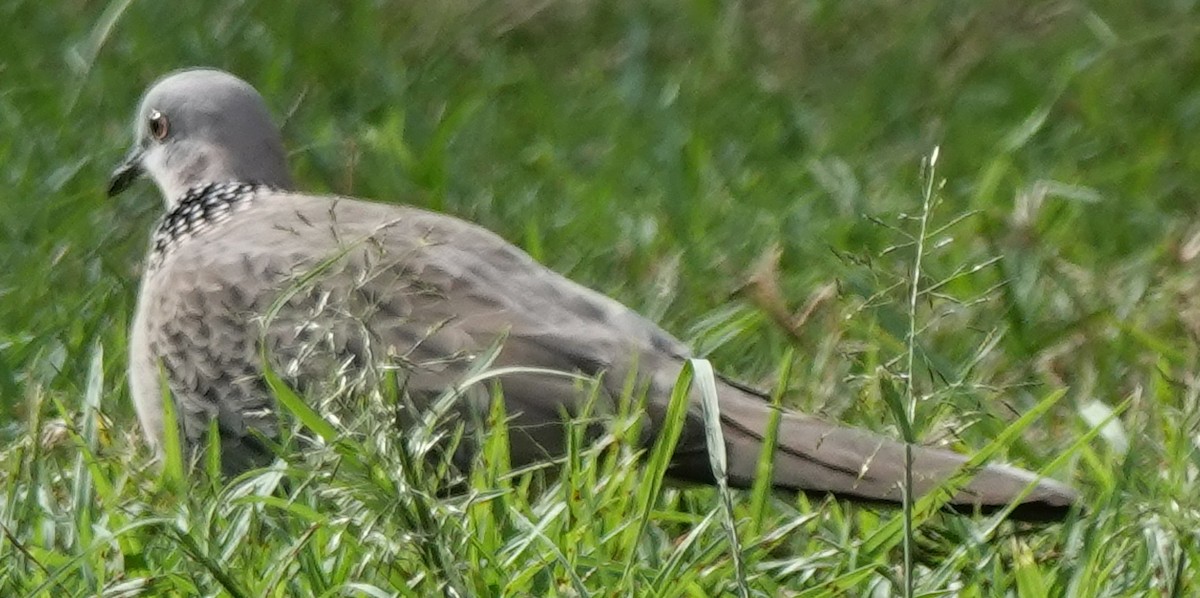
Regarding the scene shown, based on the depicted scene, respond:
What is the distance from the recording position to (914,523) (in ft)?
11.6

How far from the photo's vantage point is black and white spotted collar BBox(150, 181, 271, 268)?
473cm

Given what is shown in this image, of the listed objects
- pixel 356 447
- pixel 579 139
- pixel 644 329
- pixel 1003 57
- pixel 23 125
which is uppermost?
pixel 356 447

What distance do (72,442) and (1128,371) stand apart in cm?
228

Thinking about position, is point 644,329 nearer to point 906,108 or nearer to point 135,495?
point 135,495

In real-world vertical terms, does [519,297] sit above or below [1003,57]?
above

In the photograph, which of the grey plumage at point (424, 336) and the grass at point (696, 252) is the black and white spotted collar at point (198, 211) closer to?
the grey plumage at point (424, 336)

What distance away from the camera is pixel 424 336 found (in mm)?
3451

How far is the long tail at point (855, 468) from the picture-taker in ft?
11.3

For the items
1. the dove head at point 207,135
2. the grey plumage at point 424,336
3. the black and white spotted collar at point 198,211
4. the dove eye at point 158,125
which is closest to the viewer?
the grey plumage at point 424,336

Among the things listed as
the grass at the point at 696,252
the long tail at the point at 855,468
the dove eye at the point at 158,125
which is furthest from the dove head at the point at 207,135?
the long tail at the point at 855,468

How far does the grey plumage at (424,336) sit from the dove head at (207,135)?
268mm

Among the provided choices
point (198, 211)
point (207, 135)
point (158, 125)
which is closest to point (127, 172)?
point (158, 125)

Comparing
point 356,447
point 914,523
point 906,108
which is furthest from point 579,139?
point 356,447

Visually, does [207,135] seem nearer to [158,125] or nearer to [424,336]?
[158,125]
